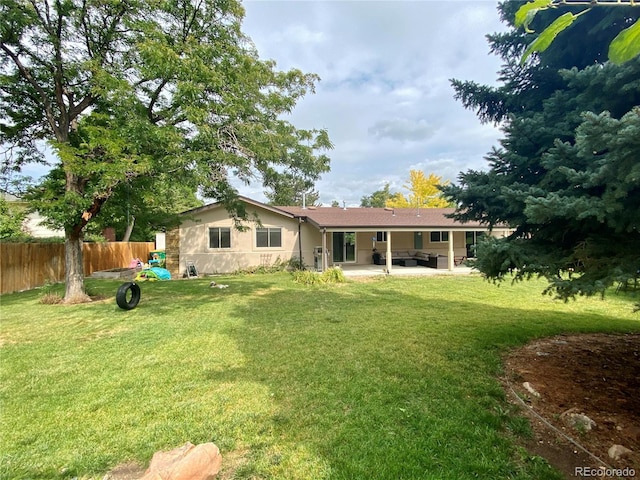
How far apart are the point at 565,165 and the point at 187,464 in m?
4.28

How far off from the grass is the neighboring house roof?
24.6ft

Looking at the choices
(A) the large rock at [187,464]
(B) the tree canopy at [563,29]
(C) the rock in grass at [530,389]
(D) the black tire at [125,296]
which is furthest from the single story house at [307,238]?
(B) the tree canopy at [563,29]

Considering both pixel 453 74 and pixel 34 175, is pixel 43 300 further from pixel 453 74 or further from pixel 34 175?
pixel 453 74

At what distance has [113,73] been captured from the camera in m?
8.58

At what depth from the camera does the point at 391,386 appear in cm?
409

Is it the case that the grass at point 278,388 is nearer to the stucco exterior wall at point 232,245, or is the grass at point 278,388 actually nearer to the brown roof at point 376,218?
the brown roof at point 376,218

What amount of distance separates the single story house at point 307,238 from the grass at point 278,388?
7.67m

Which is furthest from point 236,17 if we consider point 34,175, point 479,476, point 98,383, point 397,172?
point 397,172

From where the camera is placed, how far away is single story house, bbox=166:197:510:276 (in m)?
16.0

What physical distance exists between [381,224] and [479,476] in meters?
13.6

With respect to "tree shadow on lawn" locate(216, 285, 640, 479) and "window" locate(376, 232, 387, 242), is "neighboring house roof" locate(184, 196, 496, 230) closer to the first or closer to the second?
"window" locate(376, 232, 387, 242)

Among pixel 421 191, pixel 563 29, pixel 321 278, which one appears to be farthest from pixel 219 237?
pixel 421 191

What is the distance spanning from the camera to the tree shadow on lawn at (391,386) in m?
2.78

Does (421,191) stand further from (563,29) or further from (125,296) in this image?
(563,29)
